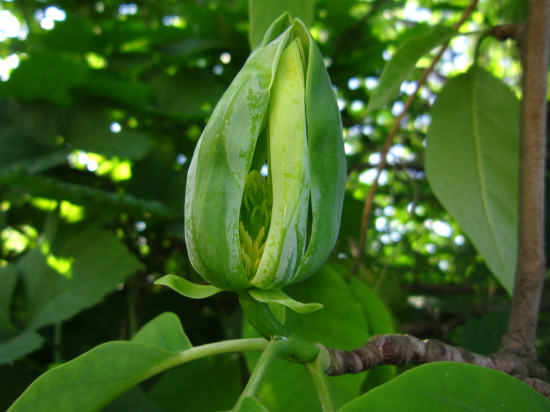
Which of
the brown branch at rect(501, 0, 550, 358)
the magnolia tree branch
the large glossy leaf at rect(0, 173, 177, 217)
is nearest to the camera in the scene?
the magnolia tree branch

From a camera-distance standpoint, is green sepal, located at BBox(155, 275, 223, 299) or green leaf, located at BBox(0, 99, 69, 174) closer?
green sepal, located at BBox(155, 275, 223, 299)

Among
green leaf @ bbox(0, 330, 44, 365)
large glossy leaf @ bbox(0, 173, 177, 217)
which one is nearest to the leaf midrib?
large glossy leaf @ bbox(0, 173, 177, 217)

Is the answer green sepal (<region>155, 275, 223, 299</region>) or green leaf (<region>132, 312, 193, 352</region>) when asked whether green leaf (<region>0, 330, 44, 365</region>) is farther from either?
green sepal (<region>155, 275, 223, 299</region>)

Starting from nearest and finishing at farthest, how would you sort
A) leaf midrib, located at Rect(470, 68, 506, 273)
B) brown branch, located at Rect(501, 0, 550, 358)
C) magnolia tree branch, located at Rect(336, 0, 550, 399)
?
magnolia tree branch, located at Rect(336, 0, 550, 399) → brown branch, located at Rect(501, 0, 550, 358) → leaf midrib, located at Rect(470, 68, 506, 273)

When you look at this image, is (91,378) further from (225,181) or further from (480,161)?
(480,161)

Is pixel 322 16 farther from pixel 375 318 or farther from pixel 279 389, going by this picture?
pixel 279 389

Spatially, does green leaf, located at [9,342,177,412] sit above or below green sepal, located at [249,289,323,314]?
below
